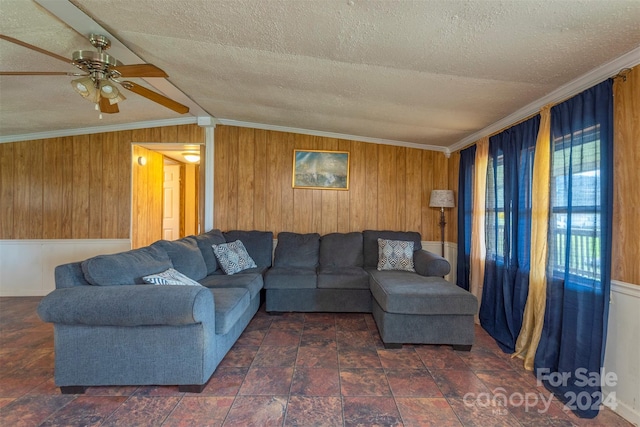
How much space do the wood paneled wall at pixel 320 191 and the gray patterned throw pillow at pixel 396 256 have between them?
0.63m

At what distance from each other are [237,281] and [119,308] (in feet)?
3.99

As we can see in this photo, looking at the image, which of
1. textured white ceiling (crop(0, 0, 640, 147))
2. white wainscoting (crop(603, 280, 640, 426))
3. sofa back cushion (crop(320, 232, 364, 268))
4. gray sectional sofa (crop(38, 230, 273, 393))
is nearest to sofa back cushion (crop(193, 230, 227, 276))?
gray sectional sofa (crop(38, 230, 273, 393))

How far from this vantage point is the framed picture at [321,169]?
416cm

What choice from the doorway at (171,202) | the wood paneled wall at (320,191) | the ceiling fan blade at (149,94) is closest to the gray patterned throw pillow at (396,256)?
the wood paneled wall at (320,191)

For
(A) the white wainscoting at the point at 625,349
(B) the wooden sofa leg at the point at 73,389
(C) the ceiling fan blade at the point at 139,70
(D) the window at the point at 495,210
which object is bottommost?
(B) the wooden sofa leg at the point at 73,389

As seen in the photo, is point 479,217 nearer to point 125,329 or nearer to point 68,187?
point 125,329

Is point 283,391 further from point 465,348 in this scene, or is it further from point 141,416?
point 465,348

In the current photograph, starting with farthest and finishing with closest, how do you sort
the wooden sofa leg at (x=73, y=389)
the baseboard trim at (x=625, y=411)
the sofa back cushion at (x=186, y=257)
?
the sofa back cushion at (x=186, y=257)
the wooden sofa leg at (x=73, y=389)
the baseboard trim at (x=625, y=411)

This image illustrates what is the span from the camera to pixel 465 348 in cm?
252

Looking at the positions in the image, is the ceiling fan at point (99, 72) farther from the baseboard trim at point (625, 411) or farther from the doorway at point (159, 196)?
the baseboard trim at point (625, 411)

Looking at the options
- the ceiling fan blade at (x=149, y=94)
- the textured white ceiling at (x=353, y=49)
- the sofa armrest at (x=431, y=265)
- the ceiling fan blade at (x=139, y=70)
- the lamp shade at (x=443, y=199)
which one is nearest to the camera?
the textured white ceiling at (x=353, y=49)

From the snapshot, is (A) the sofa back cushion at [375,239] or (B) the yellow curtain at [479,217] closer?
(B) the yellow curtain at [479,217]

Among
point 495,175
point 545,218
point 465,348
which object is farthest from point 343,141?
point 465,348

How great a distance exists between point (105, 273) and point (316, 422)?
166 centimetres
